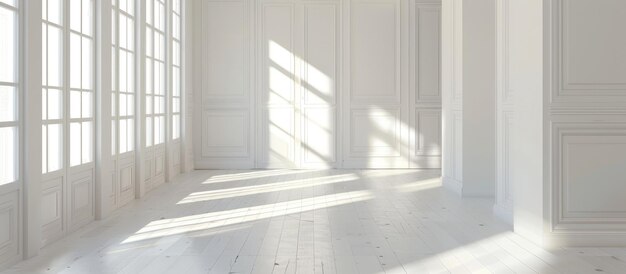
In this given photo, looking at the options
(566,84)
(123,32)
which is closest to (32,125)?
(123,32)

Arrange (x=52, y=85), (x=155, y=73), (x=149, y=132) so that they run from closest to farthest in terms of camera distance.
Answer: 1. (x=52, y=85)
2. (x=149, y=132)
3. (x=155, y=73)

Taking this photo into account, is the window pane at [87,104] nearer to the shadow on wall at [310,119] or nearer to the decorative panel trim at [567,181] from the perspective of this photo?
the decorative panel trim at [567,181]

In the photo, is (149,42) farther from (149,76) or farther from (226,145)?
(226,145)

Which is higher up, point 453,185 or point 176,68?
point 176,68

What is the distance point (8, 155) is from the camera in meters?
4.62

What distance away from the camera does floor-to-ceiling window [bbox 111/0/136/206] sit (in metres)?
7.20

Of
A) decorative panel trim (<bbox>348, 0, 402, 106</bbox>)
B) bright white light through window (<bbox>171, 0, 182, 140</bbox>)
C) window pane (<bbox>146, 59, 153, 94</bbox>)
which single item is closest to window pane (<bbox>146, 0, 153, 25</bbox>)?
window pane (<bbox>146, 59, 153, 94</bbox>)

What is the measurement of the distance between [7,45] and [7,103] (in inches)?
14.2

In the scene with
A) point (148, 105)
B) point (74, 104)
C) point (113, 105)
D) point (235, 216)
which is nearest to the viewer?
point (74, 104)

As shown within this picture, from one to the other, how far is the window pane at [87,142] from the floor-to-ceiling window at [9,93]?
1552 millimetres

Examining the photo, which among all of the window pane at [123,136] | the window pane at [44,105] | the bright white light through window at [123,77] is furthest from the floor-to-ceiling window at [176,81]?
the window pane at [44,105]

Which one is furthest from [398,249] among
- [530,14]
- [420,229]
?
[530,14]

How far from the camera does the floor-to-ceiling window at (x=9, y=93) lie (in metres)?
Result: 4.52

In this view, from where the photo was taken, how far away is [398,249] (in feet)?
17.3
